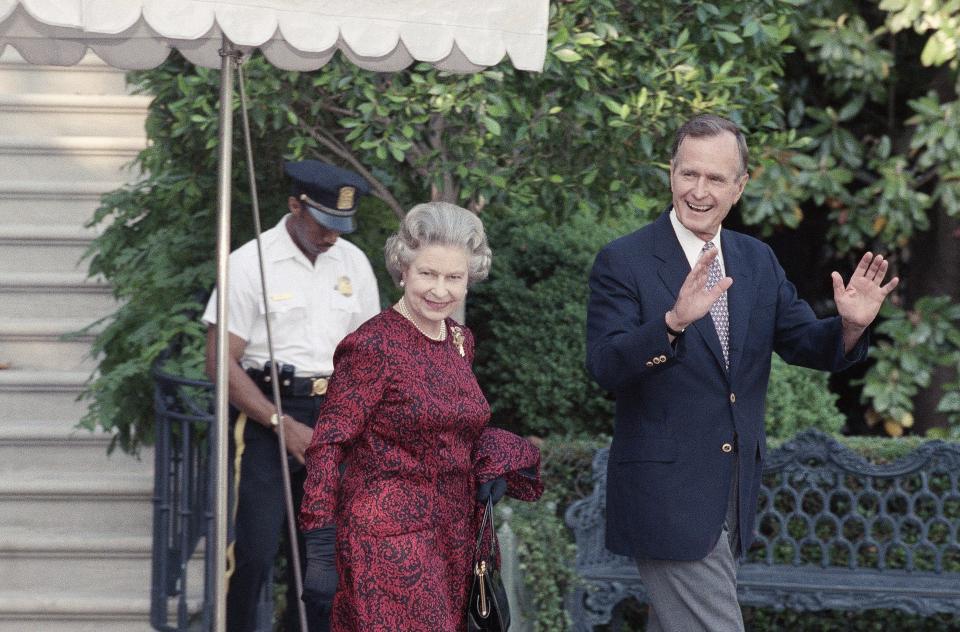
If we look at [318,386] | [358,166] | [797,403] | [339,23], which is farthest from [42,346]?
[339,23]

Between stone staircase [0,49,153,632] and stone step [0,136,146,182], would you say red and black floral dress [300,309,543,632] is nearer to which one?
stone staircase [0,49,153,632]

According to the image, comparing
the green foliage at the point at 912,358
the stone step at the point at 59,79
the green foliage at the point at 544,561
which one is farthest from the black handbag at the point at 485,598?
the stone step at the point at 59,79

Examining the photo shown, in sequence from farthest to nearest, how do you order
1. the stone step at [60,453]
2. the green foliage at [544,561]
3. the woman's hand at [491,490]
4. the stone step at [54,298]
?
the stone step at [54,298] → the stone step at [60,453] → the green foliage at [544,561] → the woman's hand at [491,490]

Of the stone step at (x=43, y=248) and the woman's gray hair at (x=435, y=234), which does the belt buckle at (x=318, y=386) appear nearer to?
the woman's gray hair at (x=435, y=234)

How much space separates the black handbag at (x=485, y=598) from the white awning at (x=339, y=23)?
1.26 m

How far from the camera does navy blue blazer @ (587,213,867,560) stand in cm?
381

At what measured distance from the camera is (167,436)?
5.92 metres

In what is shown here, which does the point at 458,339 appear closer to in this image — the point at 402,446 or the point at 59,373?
the point at 402,446

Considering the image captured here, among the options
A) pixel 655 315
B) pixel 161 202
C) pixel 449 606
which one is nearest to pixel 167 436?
pixel 161 202

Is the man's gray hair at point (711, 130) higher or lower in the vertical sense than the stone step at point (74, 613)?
higher

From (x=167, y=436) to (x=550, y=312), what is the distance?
8.79 feet

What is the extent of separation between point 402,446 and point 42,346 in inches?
171

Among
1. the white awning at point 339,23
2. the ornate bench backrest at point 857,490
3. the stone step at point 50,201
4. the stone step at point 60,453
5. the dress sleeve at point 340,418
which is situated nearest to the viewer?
the white awning at point 339,23

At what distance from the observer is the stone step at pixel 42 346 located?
7.68 m
